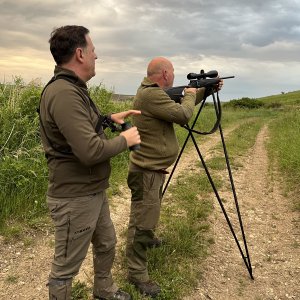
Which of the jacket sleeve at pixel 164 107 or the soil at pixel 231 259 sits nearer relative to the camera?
the jacket sleeve at pixel 164 107

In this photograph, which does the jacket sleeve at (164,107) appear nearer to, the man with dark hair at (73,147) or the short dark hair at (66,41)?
the man with dark hair at (73,147)

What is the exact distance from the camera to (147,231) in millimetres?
3930

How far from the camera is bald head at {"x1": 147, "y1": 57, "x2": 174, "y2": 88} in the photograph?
3.78 metres

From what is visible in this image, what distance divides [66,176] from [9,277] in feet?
7.16

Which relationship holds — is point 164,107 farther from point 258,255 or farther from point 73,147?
point 258,255

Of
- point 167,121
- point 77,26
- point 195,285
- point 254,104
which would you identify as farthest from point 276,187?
point 254,104

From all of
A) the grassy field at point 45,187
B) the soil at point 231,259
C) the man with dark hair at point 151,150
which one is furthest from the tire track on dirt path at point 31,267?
the man with dark hair at point 151,150

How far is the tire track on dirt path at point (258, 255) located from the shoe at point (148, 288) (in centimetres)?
38

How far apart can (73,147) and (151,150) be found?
140 cm

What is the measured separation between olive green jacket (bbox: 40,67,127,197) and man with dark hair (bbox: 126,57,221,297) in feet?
2.92

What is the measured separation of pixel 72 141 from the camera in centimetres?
258

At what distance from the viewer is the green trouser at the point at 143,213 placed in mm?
3881

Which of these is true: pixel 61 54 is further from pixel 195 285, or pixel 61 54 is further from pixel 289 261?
pixel 289 261

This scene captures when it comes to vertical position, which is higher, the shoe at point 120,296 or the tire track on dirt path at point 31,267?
the shoe at point 120,296
